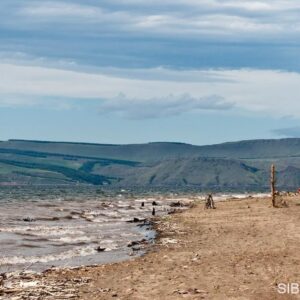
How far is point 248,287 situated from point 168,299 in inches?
121

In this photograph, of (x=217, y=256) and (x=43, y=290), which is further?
(x=217, y=256)

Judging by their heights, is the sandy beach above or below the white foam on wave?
above

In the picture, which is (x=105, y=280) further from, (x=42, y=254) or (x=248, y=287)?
(x=42, y=254)

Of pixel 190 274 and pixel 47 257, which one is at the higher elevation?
pixel 190 274

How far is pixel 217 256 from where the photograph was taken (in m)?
28.8

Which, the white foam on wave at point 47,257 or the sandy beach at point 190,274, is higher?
the sandy beach at point 190,274

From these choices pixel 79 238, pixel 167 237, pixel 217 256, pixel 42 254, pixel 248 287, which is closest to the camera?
pixel 248 287

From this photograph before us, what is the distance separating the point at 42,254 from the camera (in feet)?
115

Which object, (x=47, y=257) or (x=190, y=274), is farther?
(x=47, y=257)

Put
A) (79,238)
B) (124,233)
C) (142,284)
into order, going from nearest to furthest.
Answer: (142,284) < (79,238) < (124,233)

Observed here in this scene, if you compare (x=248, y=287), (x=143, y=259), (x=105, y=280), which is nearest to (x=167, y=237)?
(x=143, y=259)

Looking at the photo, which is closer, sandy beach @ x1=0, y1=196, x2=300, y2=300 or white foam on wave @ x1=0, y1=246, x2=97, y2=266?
sandy beach @ x1=0, y1=196, x2=300, y2=300

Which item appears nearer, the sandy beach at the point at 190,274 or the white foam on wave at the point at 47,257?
the sandy beach at the point at 190,274

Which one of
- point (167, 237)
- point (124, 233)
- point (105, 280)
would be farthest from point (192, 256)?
point (124, 233)
